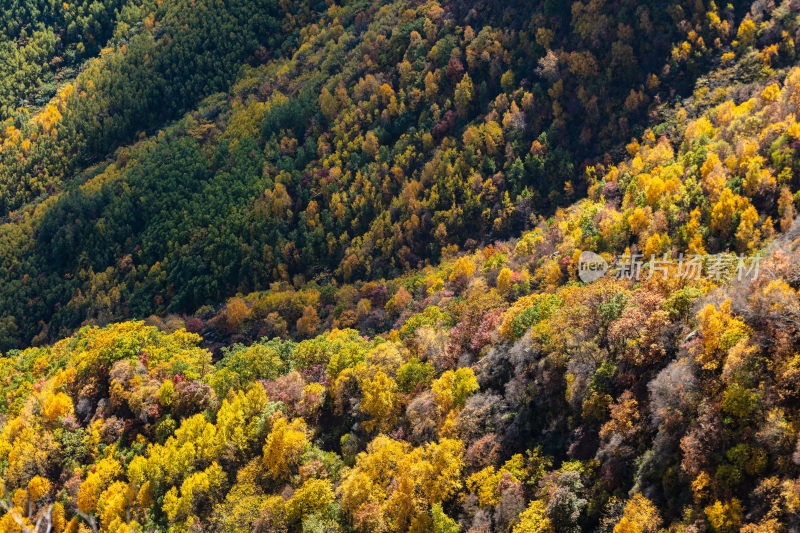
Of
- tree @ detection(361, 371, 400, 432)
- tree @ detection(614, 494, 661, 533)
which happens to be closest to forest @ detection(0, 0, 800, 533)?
tree @ detection(614, 494, 661, 533)

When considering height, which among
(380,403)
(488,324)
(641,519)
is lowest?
(488,324)

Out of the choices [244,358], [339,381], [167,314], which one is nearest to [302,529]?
[339,381]

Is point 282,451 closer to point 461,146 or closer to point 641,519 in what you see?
point 641,519

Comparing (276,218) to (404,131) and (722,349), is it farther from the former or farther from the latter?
(722,349)

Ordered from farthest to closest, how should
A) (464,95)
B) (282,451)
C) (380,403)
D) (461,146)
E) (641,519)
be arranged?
(464,95), (461,146), (380,403), (282,451), (641,519)

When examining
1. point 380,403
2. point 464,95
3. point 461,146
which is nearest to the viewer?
point 380,403

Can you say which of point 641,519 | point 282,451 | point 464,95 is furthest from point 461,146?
point 641,519

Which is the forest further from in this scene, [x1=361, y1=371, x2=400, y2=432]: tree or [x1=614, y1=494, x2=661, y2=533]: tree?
[x1=361, y1=371, x2=400, y2=432]: tree

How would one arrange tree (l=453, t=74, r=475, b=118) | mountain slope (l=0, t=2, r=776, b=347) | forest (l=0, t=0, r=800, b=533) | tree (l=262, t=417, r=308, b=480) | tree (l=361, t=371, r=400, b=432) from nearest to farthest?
forest (l=0, t=0, r=800, b=533) < tree (l=262, t=417, r=308, b=480) < tree (l=361, t=371, r=400, b=432) < mountain slope (l=0, t=2, r=776, b=347) < tree (l=453, t=74, r=475, b=118)
